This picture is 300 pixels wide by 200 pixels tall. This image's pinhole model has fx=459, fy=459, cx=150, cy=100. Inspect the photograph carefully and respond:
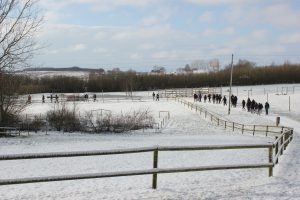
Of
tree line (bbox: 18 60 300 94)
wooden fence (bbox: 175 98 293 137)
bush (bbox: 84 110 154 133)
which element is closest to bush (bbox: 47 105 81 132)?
bush (bbox: 84 110 154 133)

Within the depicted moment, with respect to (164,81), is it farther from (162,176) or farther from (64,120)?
(162,176)

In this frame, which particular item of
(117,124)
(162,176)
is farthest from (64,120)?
(162,176)

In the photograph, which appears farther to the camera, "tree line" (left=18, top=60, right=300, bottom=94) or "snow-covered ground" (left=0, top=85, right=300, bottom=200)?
"tree line" (left=18, top=60, right=300, bottom=94)

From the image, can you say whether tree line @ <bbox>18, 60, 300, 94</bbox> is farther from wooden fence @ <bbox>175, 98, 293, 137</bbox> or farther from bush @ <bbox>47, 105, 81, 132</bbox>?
bush @ <bbox>47, 105, 81, 132</bbox>

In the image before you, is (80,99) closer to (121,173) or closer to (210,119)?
(210,119)

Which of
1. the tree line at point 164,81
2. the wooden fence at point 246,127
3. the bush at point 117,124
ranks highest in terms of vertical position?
the tree line at point 164,81

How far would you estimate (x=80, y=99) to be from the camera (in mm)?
90938

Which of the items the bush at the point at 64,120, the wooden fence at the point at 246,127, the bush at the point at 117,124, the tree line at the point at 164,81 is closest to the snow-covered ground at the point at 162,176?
the wooden fence at the point at 246,127

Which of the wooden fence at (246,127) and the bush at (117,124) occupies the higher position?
the wooden fence at (246,127)

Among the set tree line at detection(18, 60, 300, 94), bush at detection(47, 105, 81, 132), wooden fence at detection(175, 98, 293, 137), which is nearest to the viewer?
wooden fence at detection(175, 98, 293, 137)

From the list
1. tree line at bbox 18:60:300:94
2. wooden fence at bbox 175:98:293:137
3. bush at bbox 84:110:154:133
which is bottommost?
bush at bbox 84:110:154:133

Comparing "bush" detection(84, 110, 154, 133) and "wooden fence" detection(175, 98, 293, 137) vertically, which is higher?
"wooden fence" detection(175, 98, 293, 137)

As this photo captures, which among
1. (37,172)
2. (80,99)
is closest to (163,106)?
(80,99)

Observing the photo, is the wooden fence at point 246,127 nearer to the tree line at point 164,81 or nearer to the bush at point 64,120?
the bush at point 64,120
